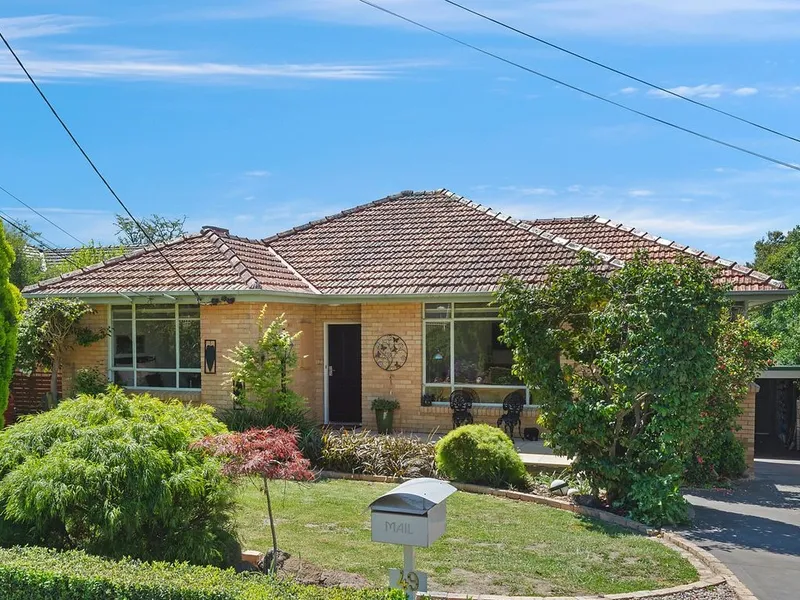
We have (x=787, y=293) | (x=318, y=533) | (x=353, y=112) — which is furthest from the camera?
(x=353, y=112)

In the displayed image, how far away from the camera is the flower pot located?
1524cm

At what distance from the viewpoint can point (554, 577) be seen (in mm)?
7195

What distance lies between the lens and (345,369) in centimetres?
1688

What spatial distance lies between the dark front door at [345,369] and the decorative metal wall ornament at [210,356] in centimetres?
279

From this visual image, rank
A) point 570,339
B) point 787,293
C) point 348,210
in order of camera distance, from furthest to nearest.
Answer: point 348,210
point 787,293
point 570,339

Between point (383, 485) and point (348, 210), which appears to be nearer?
point (383, 485)

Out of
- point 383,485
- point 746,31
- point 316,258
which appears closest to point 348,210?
Answer: point 316,258

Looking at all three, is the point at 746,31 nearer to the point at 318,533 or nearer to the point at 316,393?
the point at 318,533

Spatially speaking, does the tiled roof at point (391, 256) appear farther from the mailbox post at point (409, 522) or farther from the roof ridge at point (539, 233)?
the mailbox post at point (409, 522)

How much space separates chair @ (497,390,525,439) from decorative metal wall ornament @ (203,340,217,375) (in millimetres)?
5840

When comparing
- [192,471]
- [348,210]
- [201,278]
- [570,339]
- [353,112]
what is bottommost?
[192,471]

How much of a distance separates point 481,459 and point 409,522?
571 cm

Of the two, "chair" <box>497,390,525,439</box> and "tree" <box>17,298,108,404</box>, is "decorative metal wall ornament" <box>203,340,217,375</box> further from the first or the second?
"chair" <box>497,390,525,439</box>

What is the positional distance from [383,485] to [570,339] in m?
3.69
